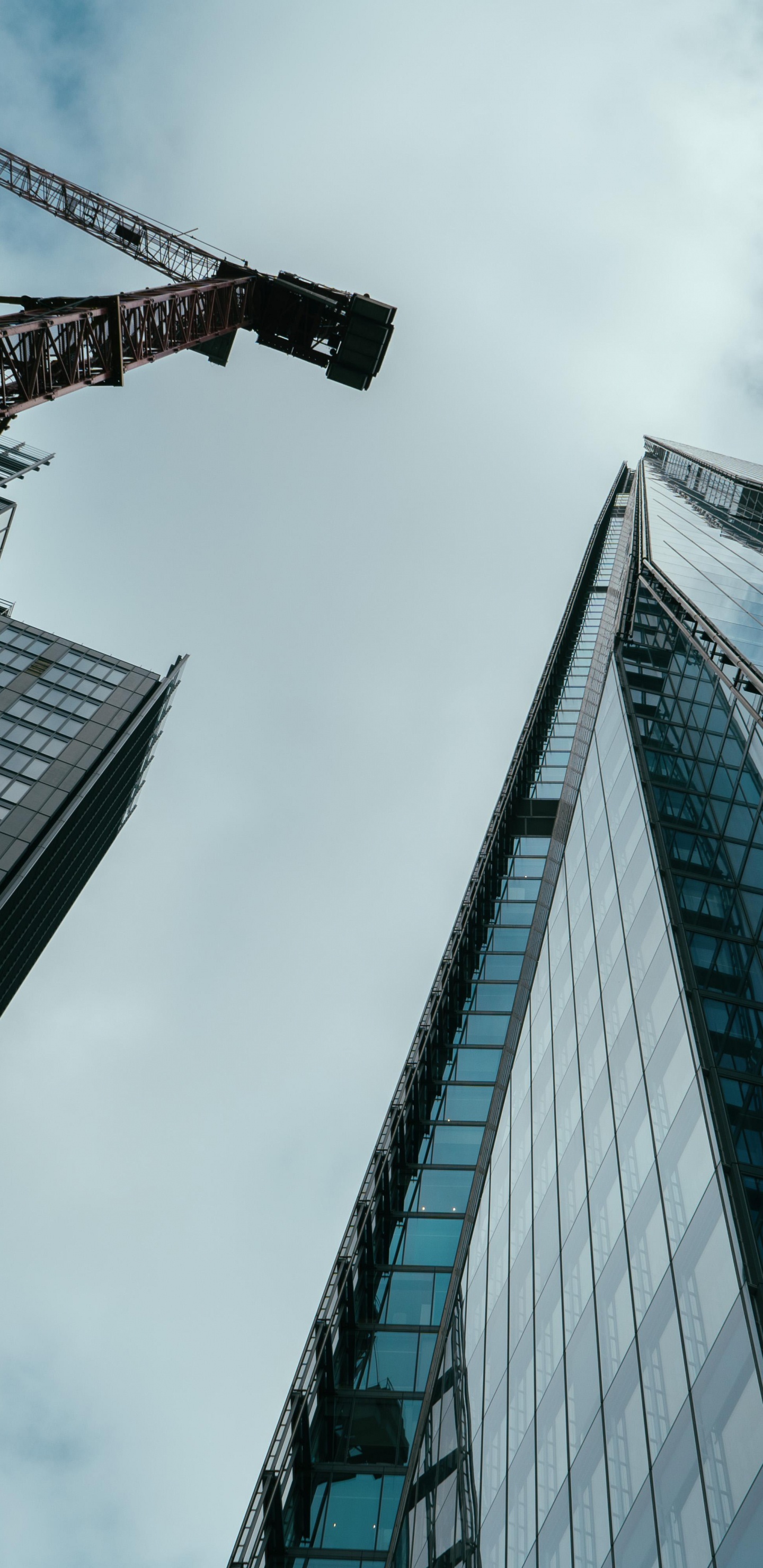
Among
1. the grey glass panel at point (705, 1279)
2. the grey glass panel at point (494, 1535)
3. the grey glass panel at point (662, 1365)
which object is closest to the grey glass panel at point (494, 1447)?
the grey glass panel at point (494, 1535)

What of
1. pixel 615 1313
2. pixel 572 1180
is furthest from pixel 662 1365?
pixel 572 1180

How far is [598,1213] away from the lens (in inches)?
772

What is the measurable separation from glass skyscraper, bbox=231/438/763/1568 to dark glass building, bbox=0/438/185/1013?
25431mm

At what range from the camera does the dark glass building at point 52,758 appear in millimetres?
53500

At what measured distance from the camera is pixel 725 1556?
1105 cm

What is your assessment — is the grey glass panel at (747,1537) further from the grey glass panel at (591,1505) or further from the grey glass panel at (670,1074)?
the grey glass panel at (670,1074)

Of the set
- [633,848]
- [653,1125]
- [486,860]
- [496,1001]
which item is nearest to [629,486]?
[486,860]

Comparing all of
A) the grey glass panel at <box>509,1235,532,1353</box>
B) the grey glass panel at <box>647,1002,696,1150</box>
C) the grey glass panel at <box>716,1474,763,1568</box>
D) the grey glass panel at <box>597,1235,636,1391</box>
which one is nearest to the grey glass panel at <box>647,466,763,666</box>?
the grey glass panel at <box>647,1002,696,1150</box>

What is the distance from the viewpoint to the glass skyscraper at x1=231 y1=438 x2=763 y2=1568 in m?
13.9

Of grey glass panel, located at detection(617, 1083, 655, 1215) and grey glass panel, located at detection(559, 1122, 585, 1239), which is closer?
grey glass panel, located at detection(617, 1083, 655, 1215)

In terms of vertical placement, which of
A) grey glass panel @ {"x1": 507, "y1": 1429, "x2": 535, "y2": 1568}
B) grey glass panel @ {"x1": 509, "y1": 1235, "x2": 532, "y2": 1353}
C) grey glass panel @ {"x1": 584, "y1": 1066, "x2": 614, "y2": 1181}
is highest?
grey glass panel @ {"x1": 584, "y1": 1066, "x2": 614, "y2": 1181}

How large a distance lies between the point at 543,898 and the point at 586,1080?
77.7 ft

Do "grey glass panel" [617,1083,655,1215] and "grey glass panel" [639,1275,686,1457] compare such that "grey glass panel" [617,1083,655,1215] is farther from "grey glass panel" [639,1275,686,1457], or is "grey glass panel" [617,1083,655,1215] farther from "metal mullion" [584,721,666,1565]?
"grey glass panel" [639,1275,686,1457]

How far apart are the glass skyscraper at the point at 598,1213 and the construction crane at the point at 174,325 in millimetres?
12084
